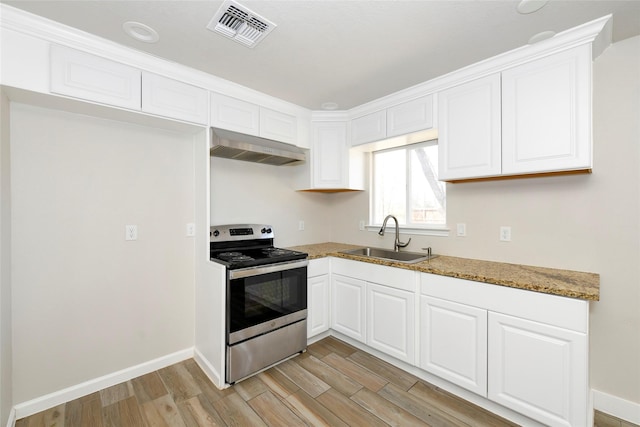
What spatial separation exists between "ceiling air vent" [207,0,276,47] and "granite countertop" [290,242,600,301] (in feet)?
5.93

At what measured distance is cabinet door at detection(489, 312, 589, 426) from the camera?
1.50 metres

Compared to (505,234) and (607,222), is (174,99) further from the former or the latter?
(607,222)

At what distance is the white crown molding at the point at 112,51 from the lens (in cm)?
154

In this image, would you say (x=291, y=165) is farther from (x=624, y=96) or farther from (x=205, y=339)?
(x=624, y=96)

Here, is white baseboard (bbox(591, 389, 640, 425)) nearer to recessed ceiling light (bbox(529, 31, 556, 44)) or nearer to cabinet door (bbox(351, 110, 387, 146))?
recessed ceiling light (bbox(529, 31, 556, 44))

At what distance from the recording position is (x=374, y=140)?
275 centimetres

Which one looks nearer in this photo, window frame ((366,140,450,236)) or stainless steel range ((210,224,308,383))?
stainless steel range ((210,224,308,383))

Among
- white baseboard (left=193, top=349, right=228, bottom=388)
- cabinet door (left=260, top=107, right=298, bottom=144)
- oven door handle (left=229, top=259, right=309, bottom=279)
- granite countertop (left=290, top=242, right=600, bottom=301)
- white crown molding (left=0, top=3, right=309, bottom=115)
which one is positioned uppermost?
white crown molding (left=0, top=3, right=309, bottom=115)

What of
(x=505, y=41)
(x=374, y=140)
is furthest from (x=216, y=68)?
(x=505, y=41)

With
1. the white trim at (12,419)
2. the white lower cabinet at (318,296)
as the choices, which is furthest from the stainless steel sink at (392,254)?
the white trim at (12,419)

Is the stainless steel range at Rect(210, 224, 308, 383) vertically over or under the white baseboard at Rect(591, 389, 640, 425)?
over

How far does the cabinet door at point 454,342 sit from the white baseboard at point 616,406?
78 centimetres

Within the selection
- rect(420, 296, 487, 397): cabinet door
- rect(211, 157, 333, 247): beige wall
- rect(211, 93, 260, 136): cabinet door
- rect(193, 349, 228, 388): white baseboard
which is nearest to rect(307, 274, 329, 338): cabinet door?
rect(211, 157, 333, 247): beige wall

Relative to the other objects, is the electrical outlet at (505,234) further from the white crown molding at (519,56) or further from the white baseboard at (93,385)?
the white baseboard at (93,385)
